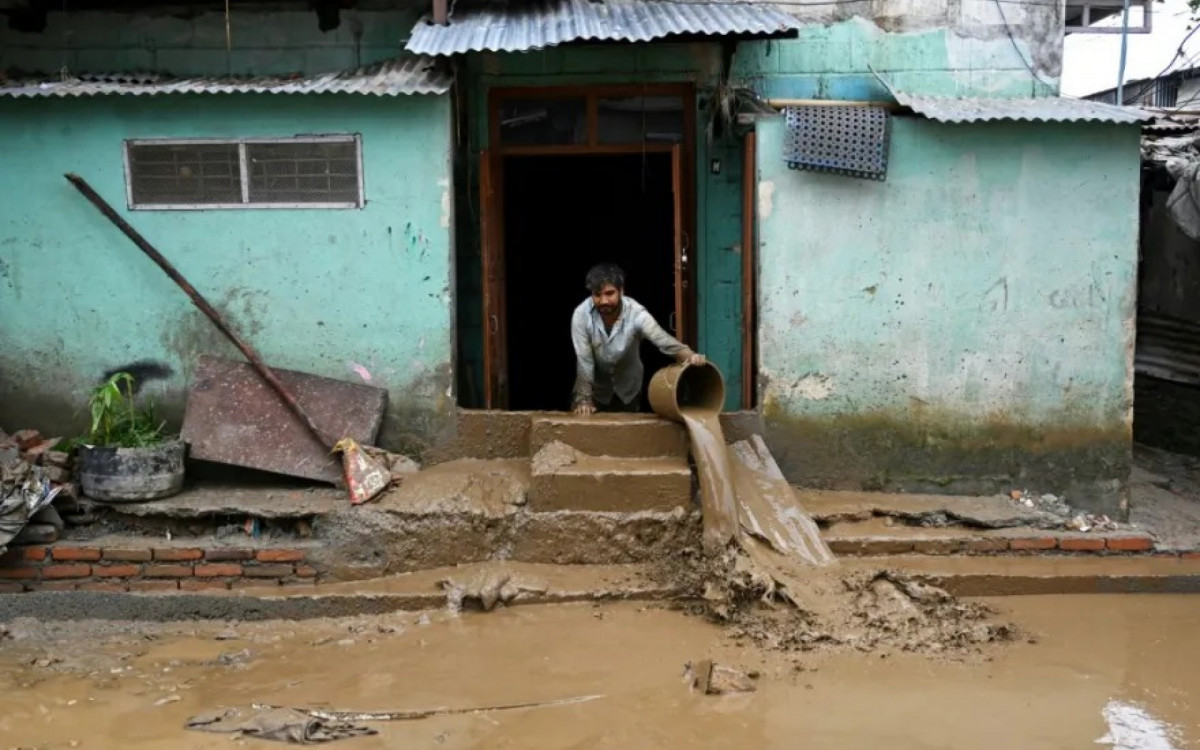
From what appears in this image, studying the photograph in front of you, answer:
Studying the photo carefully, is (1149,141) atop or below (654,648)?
atop

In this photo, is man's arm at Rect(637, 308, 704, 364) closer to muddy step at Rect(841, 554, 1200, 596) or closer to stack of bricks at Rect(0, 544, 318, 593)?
muddy step at Rect(841, 554, 1200, 596)

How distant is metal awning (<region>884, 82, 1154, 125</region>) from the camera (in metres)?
6.47

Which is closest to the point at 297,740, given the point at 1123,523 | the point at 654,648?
the point at 654,648

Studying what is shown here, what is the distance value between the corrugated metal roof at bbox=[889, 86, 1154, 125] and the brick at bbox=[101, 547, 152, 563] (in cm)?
544

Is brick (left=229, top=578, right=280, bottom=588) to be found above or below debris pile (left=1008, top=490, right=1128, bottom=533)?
below

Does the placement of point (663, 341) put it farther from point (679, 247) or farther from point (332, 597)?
point (332, 597)

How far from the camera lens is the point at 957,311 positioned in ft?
22.2

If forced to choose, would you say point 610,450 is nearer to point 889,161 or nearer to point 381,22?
point 889,161

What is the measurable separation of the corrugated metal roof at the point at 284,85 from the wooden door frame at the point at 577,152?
94cm

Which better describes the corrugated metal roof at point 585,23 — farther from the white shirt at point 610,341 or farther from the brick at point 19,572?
the brick at point 19,572

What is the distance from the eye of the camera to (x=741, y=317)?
308 inches

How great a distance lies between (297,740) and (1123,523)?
5399mm

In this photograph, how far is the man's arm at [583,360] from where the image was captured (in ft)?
22.0

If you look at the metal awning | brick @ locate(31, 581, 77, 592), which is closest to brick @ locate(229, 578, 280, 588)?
brick @ locate(31, 581, 77, 592)
